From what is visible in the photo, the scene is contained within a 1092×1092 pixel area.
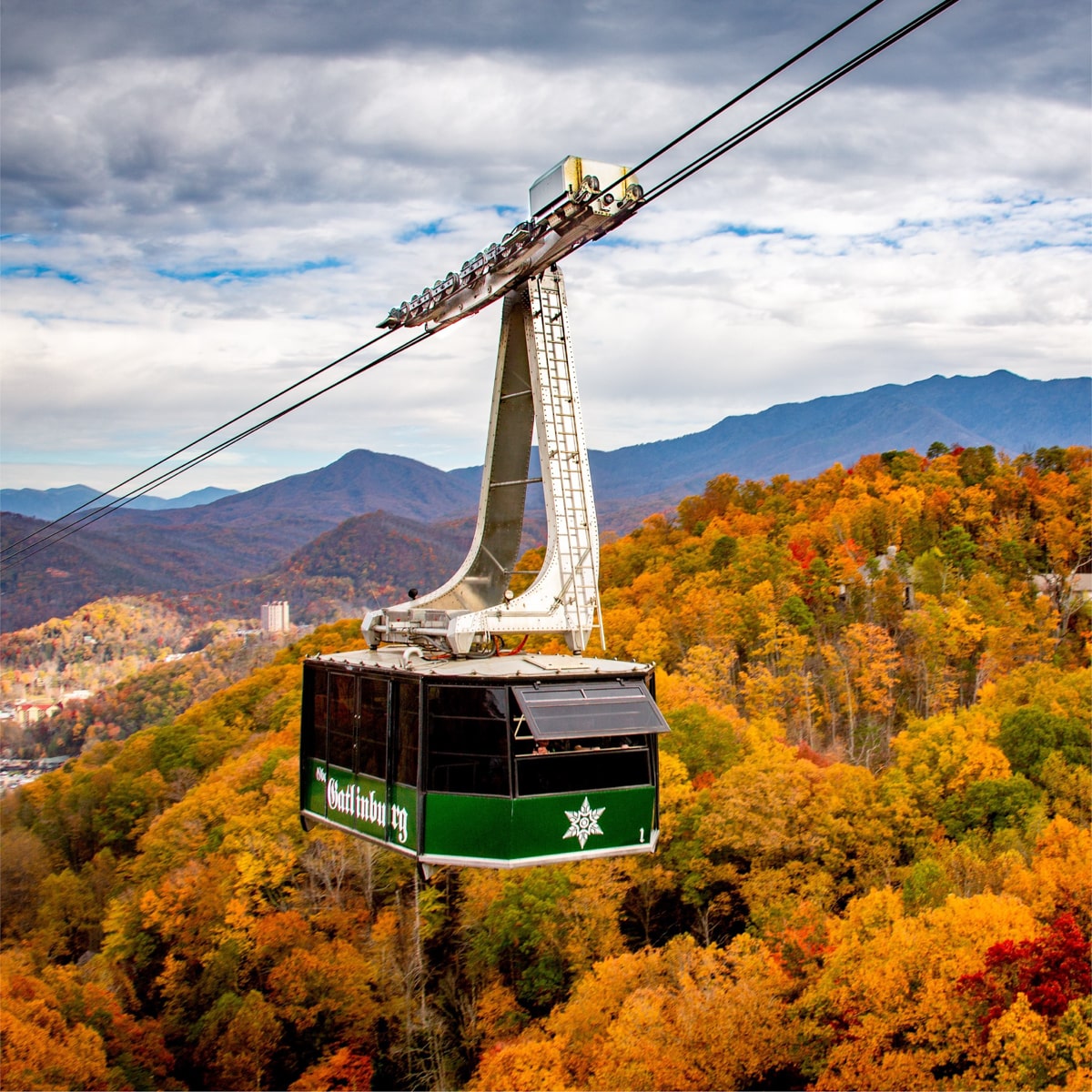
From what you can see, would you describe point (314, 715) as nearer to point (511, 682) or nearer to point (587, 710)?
point (511, 682)

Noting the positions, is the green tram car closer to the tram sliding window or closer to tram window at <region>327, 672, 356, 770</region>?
the tram sliding window

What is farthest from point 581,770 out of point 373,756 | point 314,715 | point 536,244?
point 536,244

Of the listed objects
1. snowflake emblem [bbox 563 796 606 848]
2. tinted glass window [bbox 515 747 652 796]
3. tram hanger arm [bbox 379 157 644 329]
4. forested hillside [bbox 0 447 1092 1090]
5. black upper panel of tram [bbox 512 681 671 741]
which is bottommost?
forested hillside [bbox 0 447 1092 1090]

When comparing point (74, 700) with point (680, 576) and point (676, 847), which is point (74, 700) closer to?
point (680, 576)

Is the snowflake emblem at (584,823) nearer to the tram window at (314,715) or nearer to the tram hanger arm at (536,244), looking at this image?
the tram window at (314,715)

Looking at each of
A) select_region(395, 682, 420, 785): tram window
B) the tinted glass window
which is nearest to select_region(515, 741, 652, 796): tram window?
the tinted glass window

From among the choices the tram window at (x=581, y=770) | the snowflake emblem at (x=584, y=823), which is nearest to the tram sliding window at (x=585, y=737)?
the tram window at (x=581, y=770)
